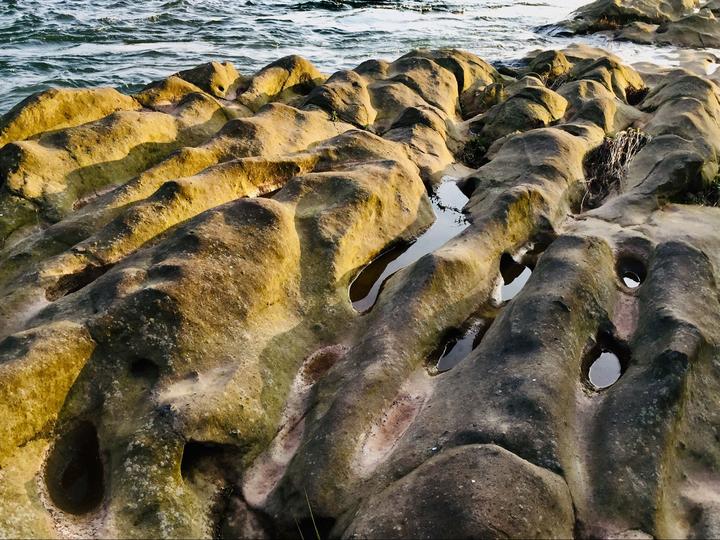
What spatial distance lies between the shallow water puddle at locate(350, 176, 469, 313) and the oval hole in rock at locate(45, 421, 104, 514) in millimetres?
3974

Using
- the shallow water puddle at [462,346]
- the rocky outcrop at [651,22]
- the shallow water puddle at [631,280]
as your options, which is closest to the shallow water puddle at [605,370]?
the shallow water puddle at [462,346]

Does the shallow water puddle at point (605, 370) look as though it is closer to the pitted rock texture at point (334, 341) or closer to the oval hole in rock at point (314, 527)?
the pitted rock texture at point (334, 341)

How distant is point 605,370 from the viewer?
764 centimetres

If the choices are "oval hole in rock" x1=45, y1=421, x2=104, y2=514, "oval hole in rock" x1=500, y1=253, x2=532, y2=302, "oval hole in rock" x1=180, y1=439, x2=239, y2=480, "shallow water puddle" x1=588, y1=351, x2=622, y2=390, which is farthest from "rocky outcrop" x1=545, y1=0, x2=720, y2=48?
"oval hole in rock" x1=45, y1=421, x2=104, y2=514

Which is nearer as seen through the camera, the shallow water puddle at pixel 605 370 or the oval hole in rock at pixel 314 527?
the oval hole in rock at pixel 314 527

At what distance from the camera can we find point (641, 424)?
6156 mm

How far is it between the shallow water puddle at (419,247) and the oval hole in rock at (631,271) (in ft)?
9.38

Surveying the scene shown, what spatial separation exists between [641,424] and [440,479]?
213 centimetres

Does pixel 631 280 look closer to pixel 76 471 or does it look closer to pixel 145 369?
pixel 145 369

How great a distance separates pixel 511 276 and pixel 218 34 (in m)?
24.2

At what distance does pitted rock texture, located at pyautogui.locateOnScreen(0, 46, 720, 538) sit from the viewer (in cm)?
591

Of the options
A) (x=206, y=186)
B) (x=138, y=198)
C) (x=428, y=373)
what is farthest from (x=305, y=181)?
(x=428, y=373)

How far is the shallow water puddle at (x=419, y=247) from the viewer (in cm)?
970

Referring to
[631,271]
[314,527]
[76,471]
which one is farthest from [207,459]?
[631,271]
